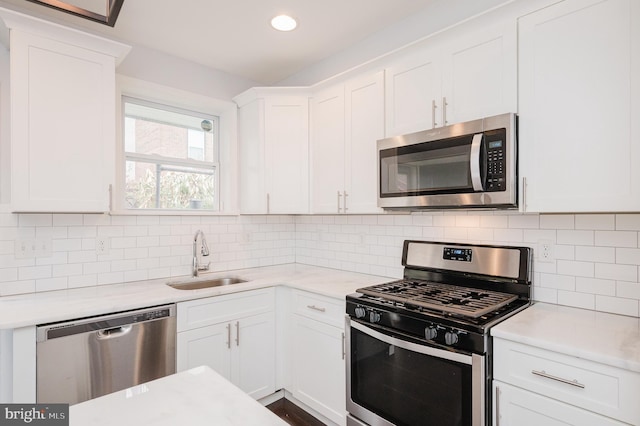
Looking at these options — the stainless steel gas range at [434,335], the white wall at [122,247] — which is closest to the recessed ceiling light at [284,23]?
the white wall at [122,247]

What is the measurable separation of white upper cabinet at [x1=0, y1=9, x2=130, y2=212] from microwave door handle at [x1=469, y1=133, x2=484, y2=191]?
2056mm

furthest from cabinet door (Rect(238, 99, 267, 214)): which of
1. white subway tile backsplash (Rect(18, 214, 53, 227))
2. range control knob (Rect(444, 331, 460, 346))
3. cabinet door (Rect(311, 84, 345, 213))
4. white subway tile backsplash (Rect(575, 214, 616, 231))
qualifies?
white subway tile backsplash (Rect(575, 214, 616, 231))

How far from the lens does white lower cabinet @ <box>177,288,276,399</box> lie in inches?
87.1

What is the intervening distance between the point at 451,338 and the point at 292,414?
1.49 m

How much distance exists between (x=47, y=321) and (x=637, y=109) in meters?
2.69

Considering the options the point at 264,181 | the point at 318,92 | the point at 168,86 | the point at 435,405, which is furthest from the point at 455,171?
the point at 168,86

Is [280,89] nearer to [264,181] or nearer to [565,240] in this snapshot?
[264,181]

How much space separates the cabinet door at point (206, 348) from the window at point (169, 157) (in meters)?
1.12

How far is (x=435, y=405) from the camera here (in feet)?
5.45

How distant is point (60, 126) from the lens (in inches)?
80.4

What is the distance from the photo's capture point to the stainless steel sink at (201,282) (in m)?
2.68

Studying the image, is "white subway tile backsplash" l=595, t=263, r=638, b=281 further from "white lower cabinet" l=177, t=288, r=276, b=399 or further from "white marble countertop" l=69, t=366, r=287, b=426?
"white lower cabinet" l=177, t=288, r=276, b=399

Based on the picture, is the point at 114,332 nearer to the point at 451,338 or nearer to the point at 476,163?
the point at 451,338

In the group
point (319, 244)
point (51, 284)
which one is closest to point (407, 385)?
point (319, 244)
